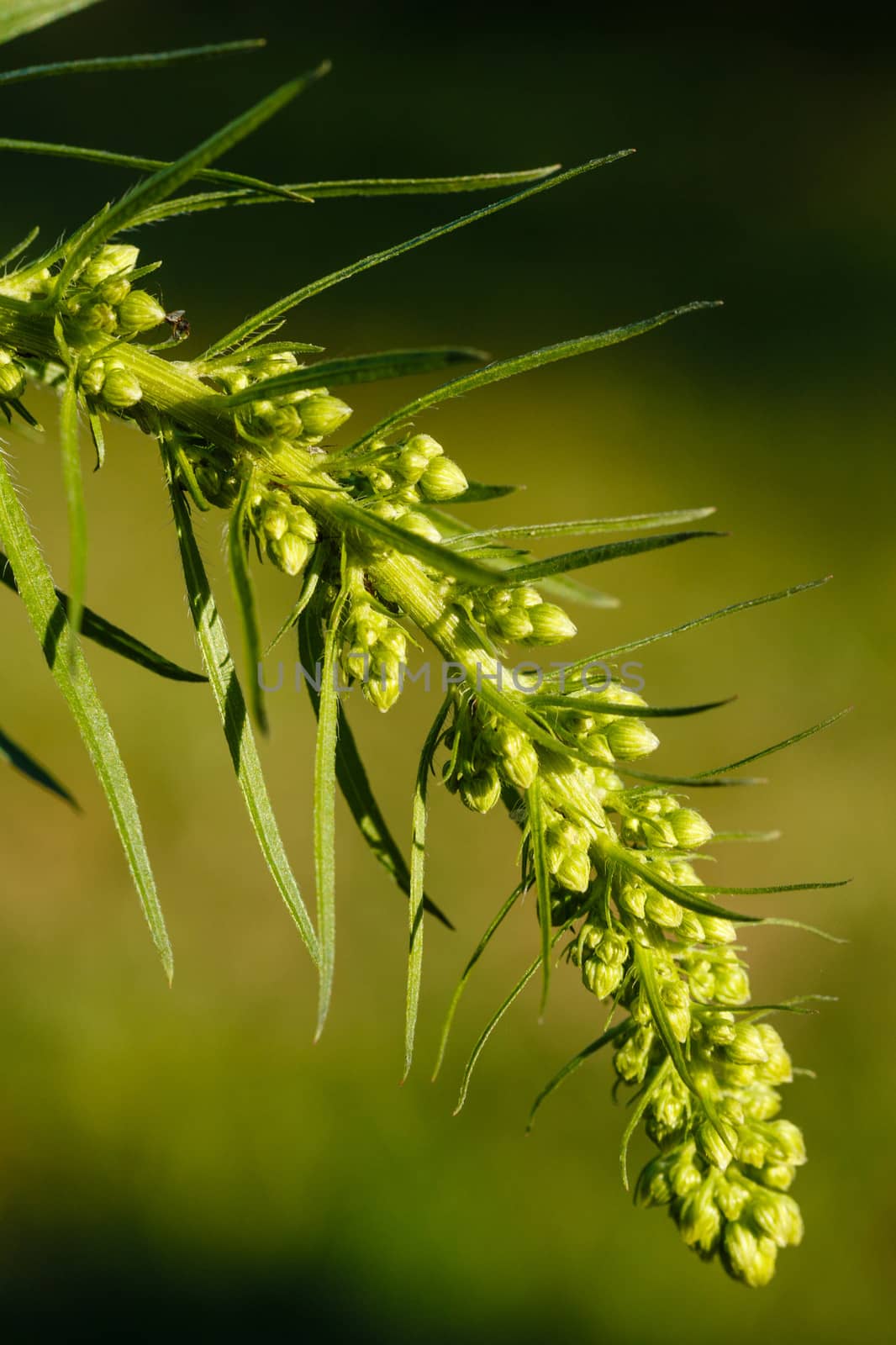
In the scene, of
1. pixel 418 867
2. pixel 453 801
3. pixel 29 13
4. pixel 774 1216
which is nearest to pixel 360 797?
pixel 418 867

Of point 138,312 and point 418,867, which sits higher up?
point 138,312

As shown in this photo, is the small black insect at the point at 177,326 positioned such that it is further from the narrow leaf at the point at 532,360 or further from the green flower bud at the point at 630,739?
the green flower bud at the point at 630,739

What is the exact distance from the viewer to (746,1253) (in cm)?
86

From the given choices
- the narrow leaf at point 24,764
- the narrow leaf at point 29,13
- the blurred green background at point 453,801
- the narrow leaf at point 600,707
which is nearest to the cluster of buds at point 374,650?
the narrow leaf at point 600,707

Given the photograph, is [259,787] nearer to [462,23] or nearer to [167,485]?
[167,485]

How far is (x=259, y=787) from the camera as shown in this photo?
2.71ft

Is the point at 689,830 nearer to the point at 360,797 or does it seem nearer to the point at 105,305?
the point at 360,797

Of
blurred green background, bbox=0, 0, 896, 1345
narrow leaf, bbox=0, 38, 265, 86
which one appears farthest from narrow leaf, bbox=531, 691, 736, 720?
blurred green background, bbox=0, 0, 896, 1345

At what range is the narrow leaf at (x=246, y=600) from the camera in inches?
21.7

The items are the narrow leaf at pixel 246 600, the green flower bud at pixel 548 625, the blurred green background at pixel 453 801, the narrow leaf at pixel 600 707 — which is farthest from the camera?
the blurred green background at pixel 453 801

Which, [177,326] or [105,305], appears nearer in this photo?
[105,305]

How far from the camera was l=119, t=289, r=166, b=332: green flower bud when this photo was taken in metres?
0.73

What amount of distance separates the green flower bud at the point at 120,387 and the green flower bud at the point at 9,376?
2.4 inches

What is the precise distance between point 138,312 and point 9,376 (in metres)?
0.10
